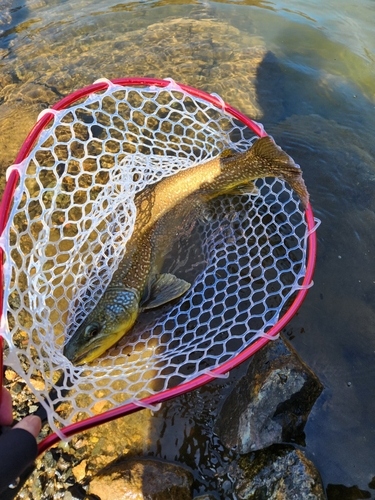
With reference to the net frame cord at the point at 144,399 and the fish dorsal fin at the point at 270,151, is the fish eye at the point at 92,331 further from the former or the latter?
the fish dorsal fin at the point at 270,151

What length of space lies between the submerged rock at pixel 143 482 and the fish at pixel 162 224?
3.53ft

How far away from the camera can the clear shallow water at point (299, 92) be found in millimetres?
3586


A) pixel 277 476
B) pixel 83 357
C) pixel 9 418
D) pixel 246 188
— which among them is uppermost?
pixel 246 188

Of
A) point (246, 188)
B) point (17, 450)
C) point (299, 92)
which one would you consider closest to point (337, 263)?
point (246, 188)

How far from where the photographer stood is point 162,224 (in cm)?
468

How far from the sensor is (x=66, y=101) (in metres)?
3.25

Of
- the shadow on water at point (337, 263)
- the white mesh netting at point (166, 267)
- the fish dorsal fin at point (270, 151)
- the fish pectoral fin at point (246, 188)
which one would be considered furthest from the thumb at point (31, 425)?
the fish pectoral fin at point (246, 188)

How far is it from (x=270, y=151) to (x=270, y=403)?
103 inches

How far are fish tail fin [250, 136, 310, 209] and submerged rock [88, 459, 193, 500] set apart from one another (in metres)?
2.99

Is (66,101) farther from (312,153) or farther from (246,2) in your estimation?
(246,2)

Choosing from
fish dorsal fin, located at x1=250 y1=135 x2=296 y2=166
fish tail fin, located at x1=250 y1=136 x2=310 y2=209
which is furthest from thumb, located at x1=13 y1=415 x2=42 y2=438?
fish dorsal fin, located at x1=250 y1=135 x2=296 y2=166

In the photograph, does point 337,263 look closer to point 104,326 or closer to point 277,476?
point 277,476

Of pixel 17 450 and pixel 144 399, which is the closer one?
pixel 17 450

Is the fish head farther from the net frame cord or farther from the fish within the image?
the net frame cord
